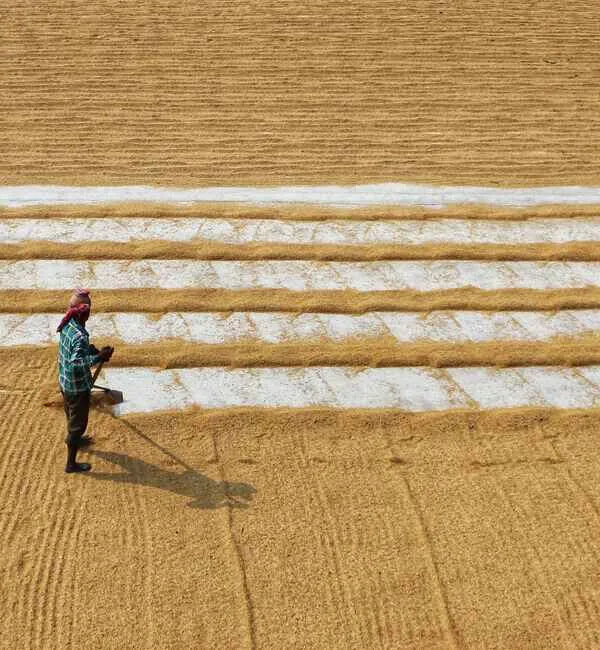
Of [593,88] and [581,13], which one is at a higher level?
[581,13]

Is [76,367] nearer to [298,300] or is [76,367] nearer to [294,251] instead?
[298,300]

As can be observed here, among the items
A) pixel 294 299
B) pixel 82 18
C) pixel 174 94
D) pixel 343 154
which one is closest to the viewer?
pixel 294 299

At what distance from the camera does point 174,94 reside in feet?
42.3

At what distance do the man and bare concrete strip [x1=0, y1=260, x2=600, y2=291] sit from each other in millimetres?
2636

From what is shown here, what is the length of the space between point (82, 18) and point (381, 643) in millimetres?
13286

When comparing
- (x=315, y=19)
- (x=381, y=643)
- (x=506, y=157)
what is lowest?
(x=381, y=643)

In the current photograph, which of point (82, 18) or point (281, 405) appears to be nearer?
point (281, 405)

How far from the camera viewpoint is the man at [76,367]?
5695 millimetres

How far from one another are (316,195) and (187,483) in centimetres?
561

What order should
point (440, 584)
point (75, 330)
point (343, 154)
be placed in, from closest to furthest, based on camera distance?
1. point (440, 584)
2. point (75, 330)
3. point (343, 154)

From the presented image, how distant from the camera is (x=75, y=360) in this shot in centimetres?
567

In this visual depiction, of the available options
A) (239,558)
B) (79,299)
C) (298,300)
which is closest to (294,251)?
(298,300)

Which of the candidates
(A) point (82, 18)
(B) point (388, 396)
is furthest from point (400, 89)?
(B) point (388, 396)

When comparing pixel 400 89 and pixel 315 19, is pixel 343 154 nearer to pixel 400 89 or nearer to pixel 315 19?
pixel 400 89
